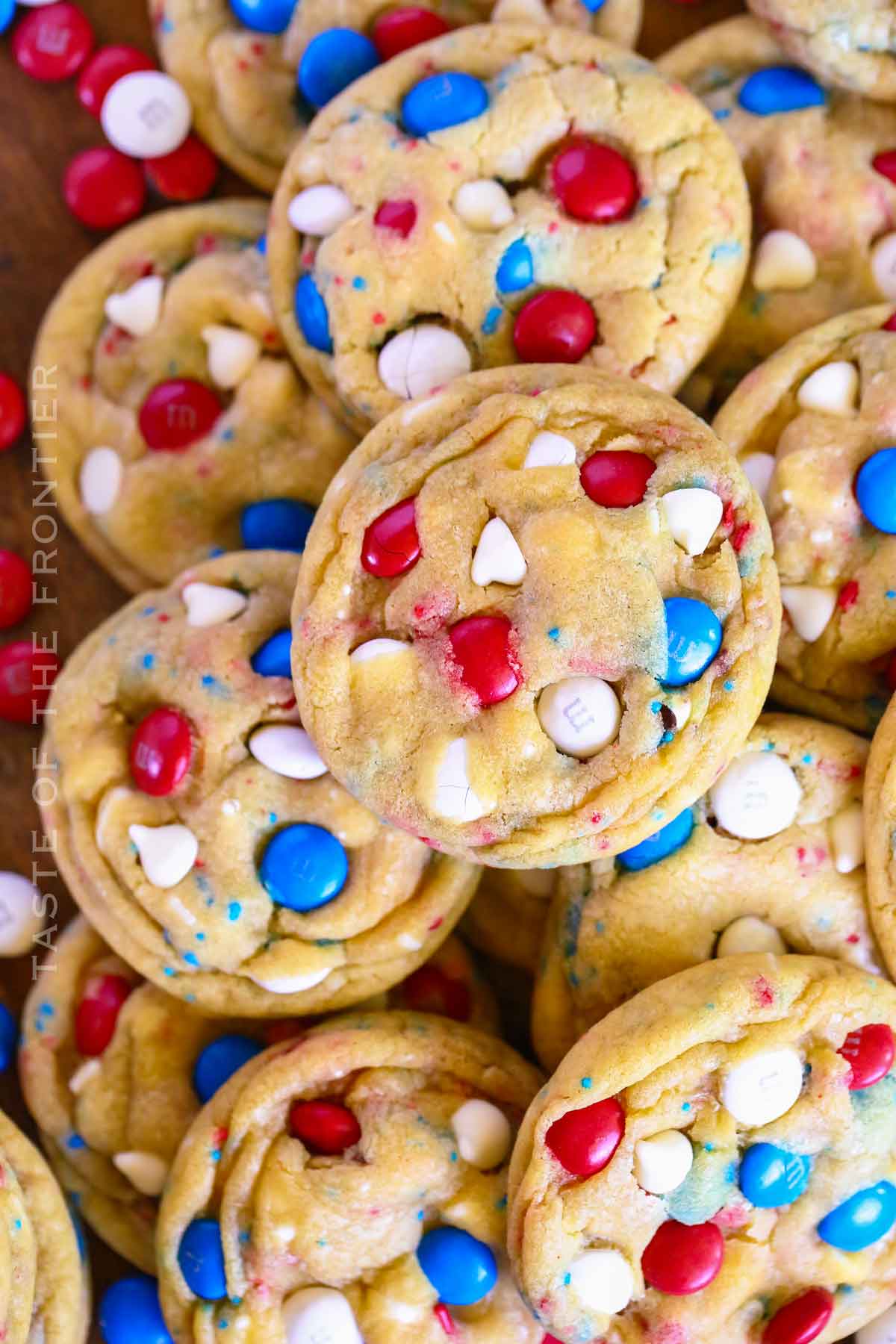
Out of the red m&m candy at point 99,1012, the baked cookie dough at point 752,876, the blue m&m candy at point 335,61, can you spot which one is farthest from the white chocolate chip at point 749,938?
the blue m&m candy at point 335,61

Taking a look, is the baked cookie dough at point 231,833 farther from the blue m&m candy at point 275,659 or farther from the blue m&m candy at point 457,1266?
the blue m&m candy at point 457,1266

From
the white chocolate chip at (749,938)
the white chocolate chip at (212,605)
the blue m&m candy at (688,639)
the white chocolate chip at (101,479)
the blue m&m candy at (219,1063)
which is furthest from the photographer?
the white chocolate chip at (101,479)

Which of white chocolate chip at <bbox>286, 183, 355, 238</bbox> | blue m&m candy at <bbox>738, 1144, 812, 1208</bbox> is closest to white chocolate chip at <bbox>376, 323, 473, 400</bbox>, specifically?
white chocolate chip at <bbox>286, 183, 355, 238</bbox>

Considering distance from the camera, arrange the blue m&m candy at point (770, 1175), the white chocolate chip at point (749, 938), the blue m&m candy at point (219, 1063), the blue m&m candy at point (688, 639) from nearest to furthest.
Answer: the blue m&m candy at point (688, 639) → the blue m&m candy at point (770, 1175) → the white chocolate chip at point (749, 938) → the blue m&m candy at point (219, 1063)

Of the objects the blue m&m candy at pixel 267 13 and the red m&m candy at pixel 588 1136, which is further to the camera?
the blue m&m candy at pixel 267 13

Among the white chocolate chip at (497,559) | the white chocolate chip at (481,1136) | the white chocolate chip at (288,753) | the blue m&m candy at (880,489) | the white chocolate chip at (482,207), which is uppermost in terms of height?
the white chocolate chip at (482,207)

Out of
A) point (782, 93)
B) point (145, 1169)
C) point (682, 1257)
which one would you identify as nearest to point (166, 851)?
point (145, 1169)

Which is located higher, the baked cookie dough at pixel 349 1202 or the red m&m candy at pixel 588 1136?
the red m&m candy at pixel 588 1136
